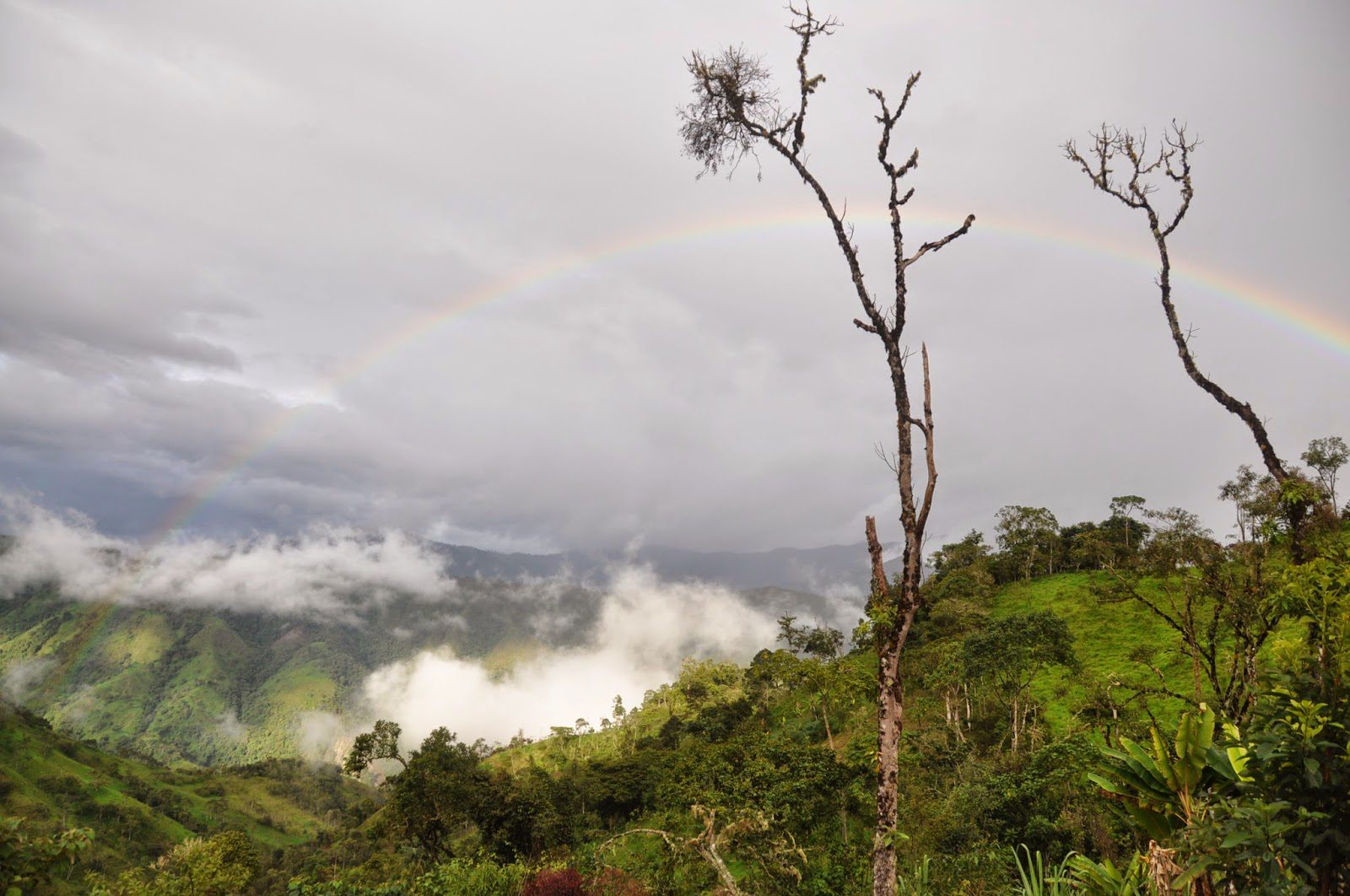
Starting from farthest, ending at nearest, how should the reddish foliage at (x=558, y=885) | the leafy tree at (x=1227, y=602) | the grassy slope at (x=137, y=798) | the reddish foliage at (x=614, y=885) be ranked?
1. the grassy slope at (x=137, y=798)
2. the reddish foliage at (x=558, y=885)
3. the reddish foliage at (x=614, y=885)
4. the leafy tree at (x=1227, y=602)

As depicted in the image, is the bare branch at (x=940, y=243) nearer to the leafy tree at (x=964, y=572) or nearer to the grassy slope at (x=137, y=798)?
the leafy tree at (x=964, y=572)

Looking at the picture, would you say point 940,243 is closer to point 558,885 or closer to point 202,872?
point 558,885

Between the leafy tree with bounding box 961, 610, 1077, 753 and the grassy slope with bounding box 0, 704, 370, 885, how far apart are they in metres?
113

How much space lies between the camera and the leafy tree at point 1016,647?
27.5 metres

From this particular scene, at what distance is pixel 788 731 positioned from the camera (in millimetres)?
44906

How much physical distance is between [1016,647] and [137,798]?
16534cm

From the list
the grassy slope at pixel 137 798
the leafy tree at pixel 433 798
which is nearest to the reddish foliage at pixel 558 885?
the leafy tree at pixel 433 798

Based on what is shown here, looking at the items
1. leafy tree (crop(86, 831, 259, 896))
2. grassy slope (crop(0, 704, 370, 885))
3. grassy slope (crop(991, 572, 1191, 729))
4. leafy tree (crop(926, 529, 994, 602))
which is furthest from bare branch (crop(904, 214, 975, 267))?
grassy slope (crop(0, 704, 370, 885))

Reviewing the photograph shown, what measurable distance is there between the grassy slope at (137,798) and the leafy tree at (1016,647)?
112515 millimetres

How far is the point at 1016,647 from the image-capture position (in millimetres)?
27438

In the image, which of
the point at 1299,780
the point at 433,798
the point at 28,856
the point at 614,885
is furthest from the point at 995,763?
the point at 433,798

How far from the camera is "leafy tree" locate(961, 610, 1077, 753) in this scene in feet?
90.2

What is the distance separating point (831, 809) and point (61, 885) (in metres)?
101

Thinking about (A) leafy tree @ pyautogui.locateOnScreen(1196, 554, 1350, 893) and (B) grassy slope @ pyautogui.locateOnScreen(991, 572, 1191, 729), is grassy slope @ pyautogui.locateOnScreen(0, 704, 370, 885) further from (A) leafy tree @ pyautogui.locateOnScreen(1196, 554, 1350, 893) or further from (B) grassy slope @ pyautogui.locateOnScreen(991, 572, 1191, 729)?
(A) leafy tree @ pyautogui.locateOnScreen(1196, 554, 1350, 893)
